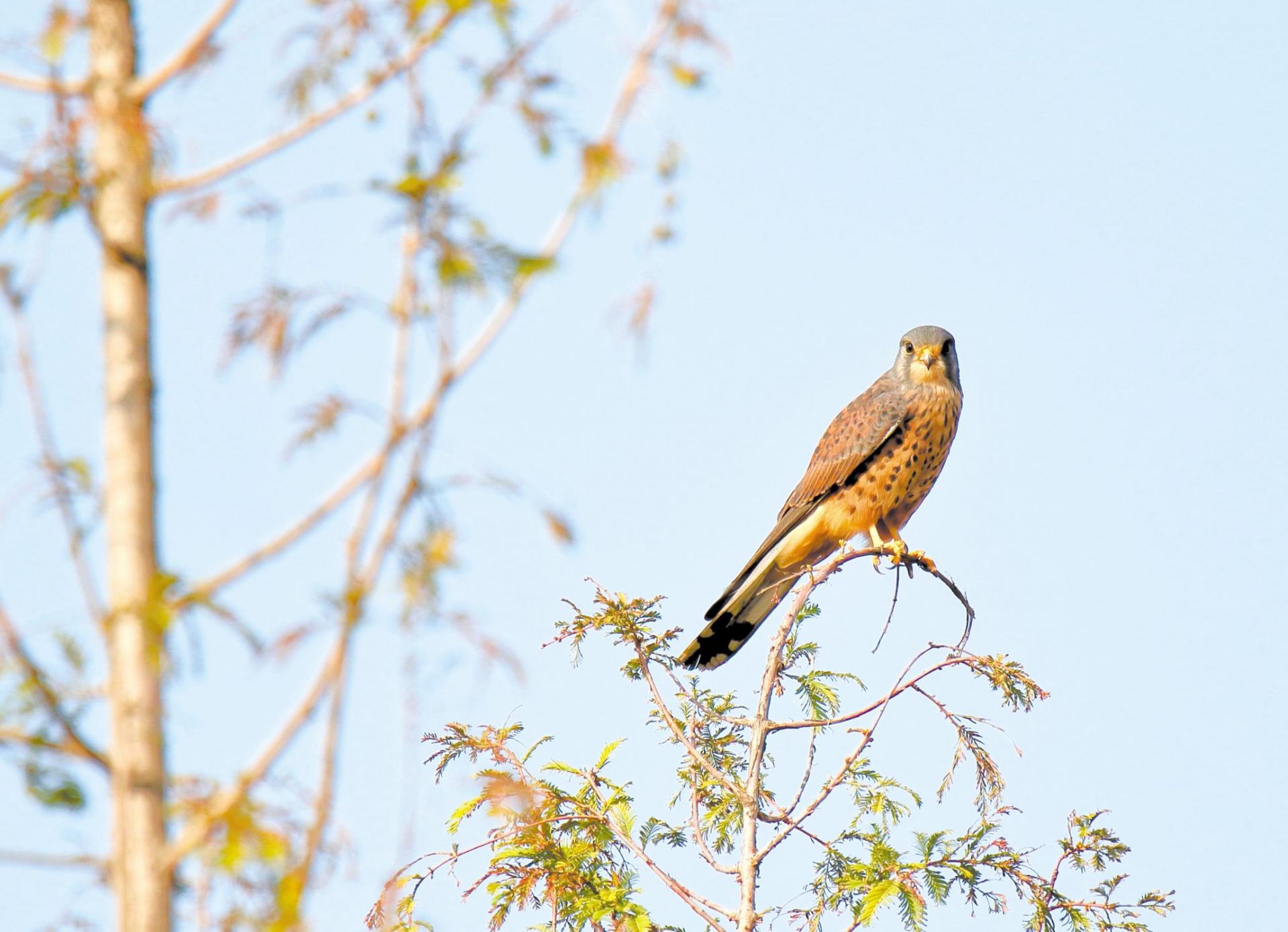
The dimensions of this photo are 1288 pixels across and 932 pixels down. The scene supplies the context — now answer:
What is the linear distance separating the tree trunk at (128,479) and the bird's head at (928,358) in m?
4.31

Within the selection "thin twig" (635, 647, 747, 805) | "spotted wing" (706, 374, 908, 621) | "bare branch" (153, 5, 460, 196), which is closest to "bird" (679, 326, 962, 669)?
"spotted wing" (706, 374, 908, 621)

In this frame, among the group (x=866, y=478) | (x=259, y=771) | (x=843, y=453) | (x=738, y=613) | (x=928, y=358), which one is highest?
(x=928, y=358)

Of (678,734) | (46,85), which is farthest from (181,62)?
(678,734)

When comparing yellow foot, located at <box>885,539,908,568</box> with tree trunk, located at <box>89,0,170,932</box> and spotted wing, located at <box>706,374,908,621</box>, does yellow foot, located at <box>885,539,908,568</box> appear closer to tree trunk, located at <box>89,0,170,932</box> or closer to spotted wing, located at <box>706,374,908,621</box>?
spotted wing, located at <box>706,374,908,621</box>

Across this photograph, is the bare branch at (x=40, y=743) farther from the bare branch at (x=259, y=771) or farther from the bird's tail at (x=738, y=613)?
the bird's tail at (x=738, y=613)

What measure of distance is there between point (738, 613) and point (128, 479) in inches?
139

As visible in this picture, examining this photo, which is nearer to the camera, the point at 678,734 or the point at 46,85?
the point at 46,85

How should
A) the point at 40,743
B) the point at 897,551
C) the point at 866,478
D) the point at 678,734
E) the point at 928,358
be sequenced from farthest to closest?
the point at 928,358 → the point at 866,478 → the point at 897,551 → the point at 678,734 → the point at 40,743

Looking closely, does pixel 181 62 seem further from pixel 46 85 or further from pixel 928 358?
pixel 928 358

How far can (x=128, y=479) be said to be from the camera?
1.75 m

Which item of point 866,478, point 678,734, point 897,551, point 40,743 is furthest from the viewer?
point 866,478

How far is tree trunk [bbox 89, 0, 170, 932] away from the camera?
1.66 meters

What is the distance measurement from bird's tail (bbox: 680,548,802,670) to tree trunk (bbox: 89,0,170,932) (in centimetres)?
327

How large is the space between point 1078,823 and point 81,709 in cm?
270
